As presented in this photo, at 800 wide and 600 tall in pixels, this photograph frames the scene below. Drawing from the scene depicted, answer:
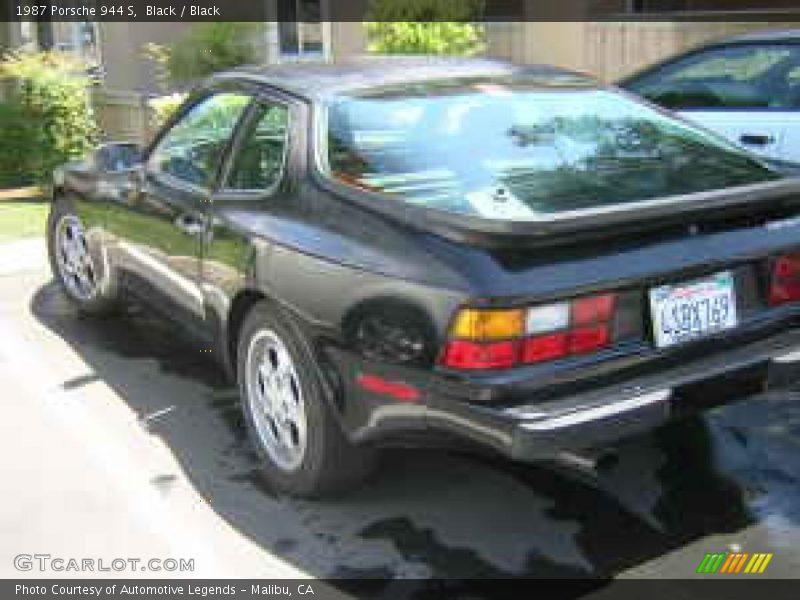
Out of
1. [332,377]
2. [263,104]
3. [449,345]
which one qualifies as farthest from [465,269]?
[263,104]

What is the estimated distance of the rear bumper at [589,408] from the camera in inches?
124

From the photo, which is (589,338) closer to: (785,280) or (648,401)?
(648,401)

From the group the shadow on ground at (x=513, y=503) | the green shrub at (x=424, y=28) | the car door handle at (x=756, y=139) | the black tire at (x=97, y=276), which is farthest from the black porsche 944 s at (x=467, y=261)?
the green shrub at (x=424, y=28)

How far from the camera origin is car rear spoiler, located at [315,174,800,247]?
3.22m

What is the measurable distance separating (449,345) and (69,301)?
A: 12.5ft

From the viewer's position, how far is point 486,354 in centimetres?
320

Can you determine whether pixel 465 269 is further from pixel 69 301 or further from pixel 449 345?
pixel 69 301

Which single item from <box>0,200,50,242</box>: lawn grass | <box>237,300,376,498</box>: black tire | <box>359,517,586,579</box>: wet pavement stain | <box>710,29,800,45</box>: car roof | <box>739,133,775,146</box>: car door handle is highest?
<box>710,29,800,45</box>: car roof

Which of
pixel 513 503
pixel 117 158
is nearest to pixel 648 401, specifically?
pixel 513 503

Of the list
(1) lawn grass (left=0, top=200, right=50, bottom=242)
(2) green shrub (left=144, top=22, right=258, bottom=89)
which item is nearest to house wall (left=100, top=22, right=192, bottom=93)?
(2) green shrub (left=144, top=22, right=258, bottom=89)

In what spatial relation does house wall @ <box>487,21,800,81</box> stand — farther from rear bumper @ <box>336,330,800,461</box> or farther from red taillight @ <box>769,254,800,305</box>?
rear bumper @ <box>336,330,800,461</box>

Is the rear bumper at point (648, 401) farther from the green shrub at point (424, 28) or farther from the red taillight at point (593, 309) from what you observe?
the green shrub at point (424, 28)

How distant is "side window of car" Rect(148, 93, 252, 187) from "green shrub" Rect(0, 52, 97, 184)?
6630mm

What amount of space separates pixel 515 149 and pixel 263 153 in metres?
1.00
